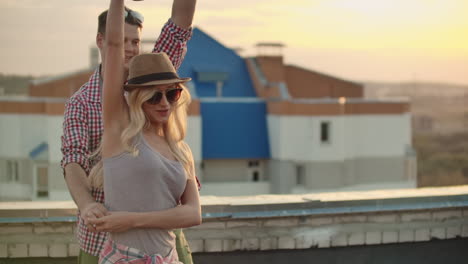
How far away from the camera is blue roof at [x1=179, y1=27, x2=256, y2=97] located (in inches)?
1236

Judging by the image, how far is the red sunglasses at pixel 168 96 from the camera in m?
2.30

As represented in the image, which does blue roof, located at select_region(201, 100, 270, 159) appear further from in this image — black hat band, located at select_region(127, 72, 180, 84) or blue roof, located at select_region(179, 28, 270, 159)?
black hat band, located at select_region(127, 72, 180, 84)

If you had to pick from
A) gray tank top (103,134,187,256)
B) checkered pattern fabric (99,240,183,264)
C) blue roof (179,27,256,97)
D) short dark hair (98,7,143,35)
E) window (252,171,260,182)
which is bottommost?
window (252,171,260,182)

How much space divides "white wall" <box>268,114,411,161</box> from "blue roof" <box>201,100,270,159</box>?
52cm

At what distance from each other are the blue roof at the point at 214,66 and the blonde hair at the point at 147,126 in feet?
93.4

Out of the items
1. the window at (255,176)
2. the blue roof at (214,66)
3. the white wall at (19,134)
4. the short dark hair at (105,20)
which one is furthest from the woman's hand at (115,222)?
the window at (255,176)

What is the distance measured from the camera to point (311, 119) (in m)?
29.5

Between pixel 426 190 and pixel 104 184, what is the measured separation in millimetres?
2986

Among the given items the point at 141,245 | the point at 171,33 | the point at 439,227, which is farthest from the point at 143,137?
the point at 439,227

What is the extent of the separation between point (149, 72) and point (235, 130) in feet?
93.2

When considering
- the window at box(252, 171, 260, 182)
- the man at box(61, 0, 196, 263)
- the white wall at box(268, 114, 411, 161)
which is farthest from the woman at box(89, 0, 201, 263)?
the window at box(252, 171, 260, 182)

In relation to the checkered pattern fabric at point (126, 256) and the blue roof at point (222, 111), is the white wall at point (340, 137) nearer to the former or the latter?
the blue roof at point (222, 111)

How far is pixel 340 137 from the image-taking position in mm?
30438

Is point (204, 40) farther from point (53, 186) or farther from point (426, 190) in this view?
point (426, 190)
